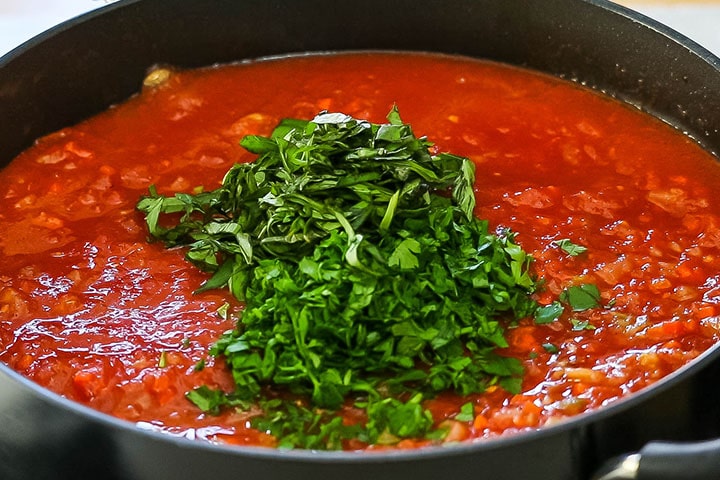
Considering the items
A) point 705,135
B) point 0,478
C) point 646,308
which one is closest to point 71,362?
point 0,478

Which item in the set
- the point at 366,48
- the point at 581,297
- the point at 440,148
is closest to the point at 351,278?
the point at 581,297

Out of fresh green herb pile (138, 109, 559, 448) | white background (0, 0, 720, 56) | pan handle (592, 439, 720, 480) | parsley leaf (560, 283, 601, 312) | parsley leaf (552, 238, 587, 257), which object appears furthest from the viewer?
white background (0, 0, 720, 56)

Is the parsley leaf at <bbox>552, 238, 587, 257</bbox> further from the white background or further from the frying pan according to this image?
the white background

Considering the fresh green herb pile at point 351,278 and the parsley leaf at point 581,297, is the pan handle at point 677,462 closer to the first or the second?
the fresh green herb pile at point 351,278

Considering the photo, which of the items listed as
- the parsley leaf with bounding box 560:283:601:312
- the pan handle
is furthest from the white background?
the pan handle

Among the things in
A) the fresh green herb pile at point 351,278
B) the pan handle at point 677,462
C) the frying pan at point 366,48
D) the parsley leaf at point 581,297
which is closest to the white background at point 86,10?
the frying pan at point 366,48

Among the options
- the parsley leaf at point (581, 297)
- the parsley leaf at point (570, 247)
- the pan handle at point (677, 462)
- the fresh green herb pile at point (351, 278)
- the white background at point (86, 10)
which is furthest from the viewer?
the white background at point (86, 10)
